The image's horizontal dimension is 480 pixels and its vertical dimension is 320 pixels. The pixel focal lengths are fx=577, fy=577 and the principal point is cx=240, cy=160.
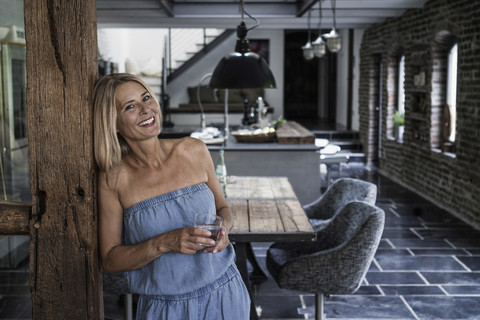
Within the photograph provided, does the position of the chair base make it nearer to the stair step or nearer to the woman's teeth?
the woman's teeth

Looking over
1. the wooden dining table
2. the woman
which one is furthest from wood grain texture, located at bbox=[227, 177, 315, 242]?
the woman

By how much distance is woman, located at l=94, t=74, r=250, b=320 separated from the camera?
183 centimetres

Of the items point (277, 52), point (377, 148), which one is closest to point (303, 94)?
point (277, 52)

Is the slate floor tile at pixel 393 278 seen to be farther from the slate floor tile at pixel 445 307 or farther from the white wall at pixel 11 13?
the white wall at pixel 11 13

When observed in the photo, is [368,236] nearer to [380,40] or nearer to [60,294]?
[60,294]

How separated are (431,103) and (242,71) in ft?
15.3

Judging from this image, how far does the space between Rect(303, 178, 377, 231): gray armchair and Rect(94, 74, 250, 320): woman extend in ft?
7.26

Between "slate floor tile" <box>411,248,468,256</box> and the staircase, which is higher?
the staircase

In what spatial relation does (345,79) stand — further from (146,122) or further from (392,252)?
(146,122)

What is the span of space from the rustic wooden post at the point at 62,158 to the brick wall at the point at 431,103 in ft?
17.8

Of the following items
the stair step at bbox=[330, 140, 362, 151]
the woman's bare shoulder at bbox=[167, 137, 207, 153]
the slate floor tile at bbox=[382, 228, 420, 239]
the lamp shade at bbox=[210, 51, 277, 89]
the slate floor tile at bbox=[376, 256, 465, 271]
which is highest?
the lamp shade at bbox=[210, 51, 277, 89]

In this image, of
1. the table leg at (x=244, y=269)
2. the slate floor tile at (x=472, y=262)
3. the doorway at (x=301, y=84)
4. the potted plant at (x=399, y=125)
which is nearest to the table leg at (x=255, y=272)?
the table leg at (x=244, y=269)

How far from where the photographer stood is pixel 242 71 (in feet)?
13.3

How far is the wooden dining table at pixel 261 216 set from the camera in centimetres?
310
